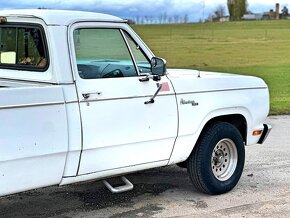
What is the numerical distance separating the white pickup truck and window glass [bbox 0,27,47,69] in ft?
0.03

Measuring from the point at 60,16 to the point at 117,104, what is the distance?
947mm

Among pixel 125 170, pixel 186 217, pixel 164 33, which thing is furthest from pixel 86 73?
pixel 164 33

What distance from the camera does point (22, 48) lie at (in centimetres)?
513

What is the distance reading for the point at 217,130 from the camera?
5.83 m

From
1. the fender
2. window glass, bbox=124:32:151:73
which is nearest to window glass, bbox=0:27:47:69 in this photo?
window glass, bbox=124:32:151:73

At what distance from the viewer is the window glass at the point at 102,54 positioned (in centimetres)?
484

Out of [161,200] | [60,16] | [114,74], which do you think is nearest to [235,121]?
[161,200]

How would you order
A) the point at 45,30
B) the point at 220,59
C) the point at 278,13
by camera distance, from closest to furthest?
the point at 45,30
the point at 220,59
the point at 278,13

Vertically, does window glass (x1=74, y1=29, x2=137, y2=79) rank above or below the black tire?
above

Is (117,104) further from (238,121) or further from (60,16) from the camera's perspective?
(238,121)

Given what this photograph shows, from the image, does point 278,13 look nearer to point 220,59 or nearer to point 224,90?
point 220,59

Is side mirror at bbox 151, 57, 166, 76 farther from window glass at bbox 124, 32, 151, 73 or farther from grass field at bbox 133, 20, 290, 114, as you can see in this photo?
grass field at bbox 133, 20, 290, 114

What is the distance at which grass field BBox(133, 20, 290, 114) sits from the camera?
20019 millimetres

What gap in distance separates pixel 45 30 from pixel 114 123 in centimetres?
104
